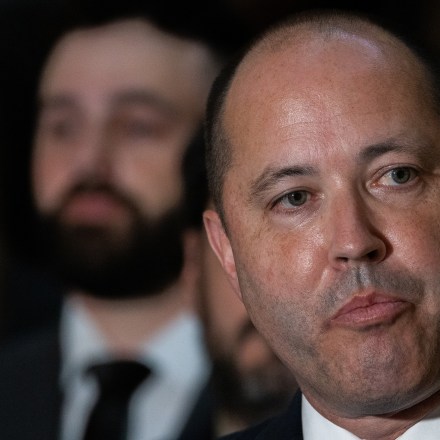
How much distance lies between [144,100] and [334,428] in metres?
1.35

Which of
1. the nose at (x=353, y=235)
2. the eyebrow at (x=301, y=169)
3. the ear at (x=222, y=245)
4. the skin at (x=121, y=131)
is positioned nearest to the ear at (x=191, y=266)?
the skin at (x=121, y=131)

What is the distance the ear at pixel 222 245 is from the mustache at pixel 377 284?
15.2 inches

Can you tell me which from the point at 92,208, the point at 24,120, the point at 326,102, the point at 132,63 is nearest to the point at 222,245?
the point at 326,102

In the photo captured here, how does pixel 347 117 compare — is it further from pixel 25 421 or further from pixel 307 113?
pixel 25 421

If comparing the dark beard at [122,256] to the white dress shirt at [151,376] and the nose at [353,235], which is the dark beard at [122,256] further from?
the nose at [353,235]

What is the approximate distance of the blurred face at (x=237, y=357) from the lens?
8.64ft

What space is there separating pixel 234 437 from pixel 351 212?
0.77 meters

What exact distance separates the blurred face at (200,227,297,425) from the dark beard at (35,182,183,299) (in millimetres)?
118

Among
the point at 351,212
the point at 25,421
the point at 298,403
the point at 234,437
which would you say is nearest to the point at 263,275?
the point at 351,212

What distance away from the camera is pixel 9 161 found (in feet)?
9.19

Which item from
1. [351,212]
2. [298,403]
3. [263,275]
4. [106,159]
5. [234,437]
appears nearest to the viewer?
[351,212]

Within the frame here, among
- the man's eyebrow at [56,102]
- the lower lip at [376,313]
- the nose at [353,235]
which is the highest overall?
the man's eyebrow at [56,102]

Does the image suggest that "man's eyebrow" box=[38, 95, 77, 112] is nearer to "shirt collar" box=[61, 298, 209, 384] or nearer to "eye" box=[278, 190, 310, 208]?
"shirt collar" box=[61, 298, 209, 384]

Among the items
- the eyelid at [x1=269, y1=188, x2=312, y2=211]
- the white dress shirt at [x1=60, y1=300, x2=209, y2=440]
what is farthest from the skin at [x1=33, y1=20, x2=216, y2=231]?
the eyelid at [x1=269, y1=188, x2=312, y2=211]
